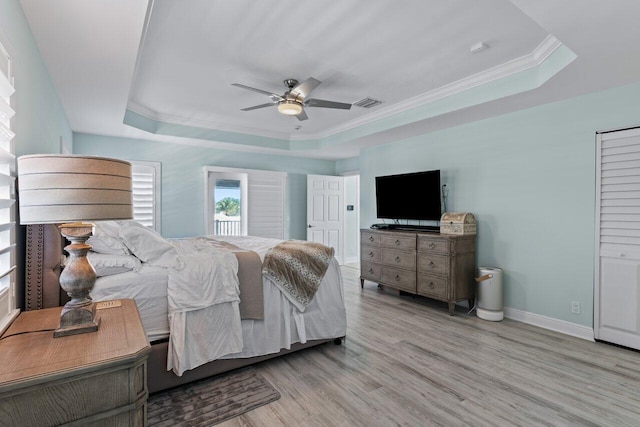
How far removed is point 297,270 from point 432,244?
2.09 m

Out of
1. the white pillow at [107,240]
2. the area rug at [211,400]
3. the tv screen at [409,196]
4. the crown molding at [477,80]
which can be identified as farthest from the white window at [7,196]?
the tv screen at [409,196]

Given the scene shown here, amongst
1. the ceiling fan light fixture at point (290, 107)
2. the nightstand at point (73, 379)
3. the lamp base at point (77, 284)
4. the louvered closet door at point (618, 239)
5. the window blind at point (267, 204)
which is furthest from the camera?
the window blind at point (267, 204)

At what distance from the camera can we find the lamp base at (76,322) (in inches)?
51.4

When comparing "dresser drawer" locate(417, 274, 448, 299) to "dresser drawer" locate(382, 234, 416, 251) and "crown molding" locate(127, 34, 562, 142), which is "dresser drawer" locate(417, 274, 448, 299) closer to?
"dresser drawer" locate(382, 234, 416, 251)

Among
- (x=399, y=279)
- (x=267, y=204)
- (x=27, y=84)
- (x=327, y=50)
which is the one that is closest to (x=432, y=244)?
(x=399, y=279)

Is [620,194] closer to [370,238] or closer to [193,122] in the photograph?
[370,238]

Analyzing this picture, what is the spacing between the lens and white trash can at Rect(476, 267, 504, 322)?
3.77 meters

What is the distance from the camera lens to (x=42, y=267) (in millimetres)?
1733

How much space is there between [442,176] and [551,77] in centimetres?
197

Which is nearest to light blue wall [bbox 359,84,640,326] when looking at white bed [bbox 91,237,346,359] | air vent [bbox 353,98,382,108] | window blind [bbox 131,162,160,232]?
air vent [bbox 353,98,382,108]

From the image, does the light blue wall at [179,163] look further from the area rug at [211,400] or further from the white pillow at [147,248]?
the area rug at [211,400]

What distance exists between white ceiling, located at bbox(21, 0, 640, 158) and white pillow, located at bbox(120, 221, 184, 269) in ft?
4.41

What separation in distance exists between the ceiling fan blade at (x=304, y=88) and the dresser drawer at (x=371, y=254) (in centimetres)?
259

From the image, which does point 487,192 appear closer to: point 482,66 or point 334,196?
point 482,66
